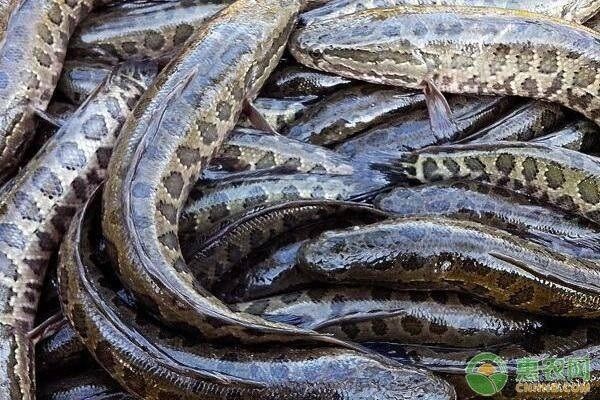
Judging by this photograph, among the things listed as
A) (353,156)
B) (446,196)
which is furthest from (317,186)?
(446,196)

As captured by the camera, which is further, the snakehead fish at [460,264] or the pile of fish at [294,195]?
the snakehead fish at [460,264]

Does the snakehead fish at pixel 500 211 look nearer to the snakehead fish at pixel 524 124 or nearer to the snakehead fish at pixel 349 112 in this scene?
the snakehead fish at pixel 524 124

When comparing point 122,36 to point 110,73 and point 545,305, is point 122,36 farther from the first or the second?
point 545,305

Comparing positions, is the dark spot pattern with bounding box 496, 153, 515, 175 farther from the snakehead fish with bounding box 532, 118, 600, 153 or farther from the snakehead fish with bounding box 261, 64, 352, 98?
the snakehead fish with bounding box 261, 64, 352, 98

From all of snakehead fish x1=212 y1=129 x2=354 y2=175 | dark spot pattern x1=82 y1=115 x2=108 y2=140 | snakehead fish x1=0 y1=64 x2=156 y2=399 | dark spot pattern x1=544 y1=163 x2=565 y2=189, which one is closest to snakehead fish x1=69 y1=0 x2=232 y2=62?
snakehead fish x1=0 y1=64 x2=156 y2=399

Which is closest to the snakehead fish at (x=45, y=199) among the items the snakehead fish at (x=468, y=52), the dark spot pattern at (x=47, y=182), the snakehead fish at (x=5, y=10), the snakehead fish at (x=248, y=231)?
the dark spot pattern at (x=47, y=182)

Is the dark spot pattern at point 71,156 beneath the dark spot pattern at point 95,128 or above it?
beneath

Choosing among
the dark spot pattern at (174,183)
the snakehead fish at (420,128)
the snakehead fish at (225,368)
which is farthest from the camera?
the snakehead fish at (420,128)
